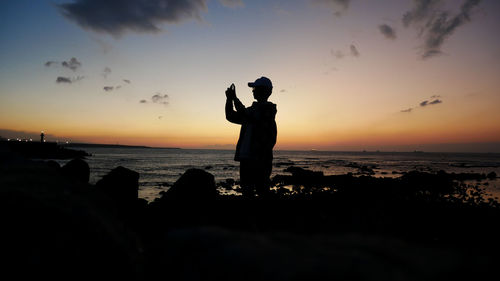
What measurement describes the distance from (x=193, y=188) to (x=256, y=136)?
277 cm

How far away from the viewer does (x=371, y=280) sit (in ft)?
2.55

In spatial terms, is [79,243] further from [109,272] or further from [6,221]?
[6,221]

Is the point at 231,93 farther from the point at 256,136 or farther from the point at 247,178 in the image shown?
the point at 247,178

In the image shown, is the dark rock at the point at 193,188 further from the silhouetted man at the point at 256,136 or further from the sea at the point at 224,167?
the sea at the point at 224,167

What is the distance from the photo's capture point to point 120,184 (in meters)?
7.43

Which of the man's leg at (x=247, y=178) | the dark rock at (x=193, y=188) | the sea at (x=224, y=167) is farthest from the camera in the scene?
the sea at (x=224, y=167)

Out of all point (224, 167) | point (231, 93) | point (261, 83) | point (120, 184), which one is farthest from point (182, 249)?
point (224, 167)

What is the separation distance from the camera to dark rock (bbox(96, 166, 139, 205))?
23.4 feet

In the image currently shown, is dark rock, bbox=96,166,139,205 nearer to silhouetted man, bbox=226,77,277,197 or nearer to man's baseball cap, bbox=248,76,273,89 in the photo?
silhouetted man, bbox=226,77,277,197

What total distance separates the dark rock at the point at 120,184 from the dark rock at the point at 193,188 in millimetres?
1545

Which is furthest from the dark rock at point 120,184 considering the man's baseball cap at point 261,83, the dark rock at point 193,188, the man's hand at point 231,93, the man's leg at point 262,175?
the man's baseball cap at point 261,83

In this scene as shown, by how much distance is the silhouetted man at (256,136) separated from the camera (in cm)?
454

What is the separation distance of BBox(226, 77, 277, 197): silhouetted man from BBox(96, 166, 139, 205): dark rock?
410 centimetres

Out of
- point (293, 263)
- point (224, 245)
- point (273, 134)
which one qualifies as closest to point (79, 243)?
point (224, 245)
